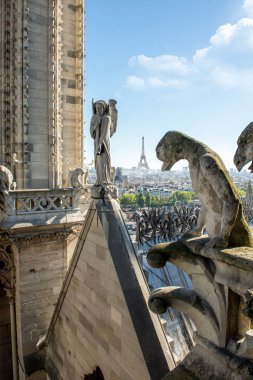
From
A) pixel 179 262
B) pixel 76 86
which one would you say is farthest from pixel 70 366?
pixel 76 86

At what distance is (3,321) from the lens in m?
10.8

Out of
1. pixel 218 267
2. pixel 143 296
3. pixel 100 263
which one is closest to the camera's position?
pixel 218 267

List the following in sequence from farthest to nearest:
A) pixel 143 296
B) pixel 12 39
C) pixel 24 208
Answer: pixel 12 39 < pixel 24 208 < pixel 143 296

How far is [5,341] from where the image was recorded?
426 inches

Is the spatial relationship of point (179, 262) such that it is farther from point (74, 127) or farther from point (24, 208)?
point (74, 127)

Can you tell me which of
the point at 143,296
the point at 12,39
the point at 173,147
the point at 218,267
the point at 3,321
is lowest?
the point at 3,321

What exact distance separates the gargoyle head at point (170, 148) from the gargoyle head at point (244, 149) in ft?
2.01

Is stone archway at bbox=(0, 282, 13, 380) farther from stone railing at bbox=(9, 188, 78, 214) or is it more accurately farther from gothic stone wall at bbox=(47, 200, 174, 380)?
gothic stone wall at bbox=(47, 200, 174, 380)

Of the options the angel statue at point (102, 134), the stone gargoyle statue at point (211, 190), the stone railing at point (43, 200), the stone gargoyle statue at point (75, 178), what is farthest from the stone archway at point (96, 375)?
the stone gargoyle statue at point (75, 178)

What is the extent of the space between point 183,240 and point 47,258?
6294 mm

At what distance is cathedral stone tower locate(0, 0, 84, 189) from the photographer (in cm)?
896

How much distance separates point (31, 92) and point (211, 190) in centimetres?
795

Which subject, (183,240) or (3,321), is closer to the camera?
(183,240)

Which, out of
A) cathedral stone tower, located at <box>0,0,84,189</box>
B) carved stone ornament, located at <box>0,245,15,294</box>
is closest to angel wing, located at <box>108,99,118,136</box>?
cathedral stone tower, located at <box>0,0,84,189</box>
